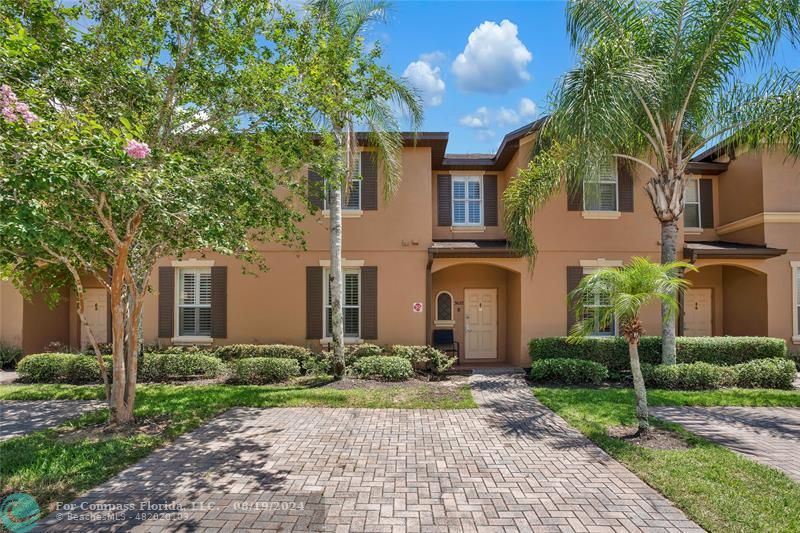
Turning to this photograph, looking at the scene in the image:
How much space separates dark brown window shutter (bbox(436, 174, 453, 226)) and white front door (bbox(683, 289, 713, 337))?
8678 millimetres

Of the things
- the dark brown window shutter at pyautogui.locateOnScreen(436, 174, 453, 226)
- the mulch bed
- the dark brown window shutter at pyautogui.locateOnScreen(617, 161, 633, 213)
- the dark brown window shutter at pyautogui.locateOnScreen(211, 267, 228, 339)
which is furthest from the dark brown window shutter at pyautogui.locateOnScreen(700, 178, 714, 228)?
the dark brown window shutter at pyautogui.locateOnScreen(211, 267, 228, 339)

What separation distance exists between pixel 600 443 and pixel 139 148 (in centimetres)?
700

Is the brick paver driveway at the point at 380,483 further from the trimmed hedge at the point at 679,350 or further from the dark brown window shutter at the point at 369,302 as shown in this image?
the dark brown window shutter at the point at 369,302

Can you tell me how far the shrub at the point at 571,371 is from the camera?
9406mm

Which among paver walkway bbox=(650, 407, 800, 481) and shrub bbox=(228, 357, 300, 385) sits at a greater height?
shrub bbox=(228, 357, 300, 385)

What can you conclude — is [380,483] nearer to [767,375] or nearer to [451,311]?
[451,311]

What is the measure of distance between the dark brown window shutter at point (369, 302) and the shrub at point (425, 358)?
0.98m

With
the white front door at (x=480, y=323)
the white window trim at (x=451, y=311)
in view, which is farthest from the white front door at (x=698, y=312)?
the white window trim at (x=451, y=311)

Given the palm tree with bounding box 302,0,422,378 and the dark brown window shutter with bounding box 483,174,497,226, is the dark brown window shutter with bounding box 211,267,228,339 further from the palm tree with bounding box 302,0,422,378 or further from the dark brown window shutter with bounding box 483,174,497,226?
the dark brown window shutter with bounding box 483,174,497,226

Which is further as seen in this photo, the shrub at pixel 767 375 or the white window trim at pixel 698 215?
the white window trim at pixel 698 215

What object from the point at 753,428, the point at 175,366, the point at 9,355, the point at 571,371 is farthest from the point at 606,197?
the point at 9,355

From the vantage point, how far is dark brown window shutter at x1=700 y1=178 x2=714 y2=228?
44.4 ft

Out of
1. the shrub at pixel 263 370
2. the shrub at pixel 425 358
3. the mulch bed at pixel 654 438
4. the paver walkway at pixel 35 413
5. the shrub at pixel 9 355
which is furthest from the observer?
the shrub at pixel 9 355

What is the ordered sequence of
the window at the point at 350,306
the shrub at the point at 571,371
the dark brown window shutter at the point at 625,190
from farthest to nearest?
the dark brown window shutter at the point at 625,190, the window at the point at 350,306, the shrub at the point at 571,371
